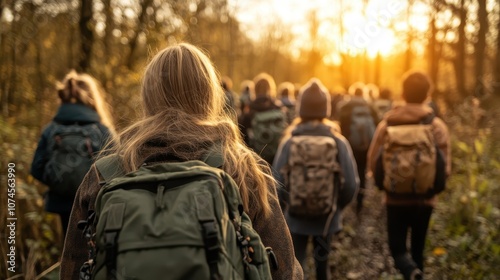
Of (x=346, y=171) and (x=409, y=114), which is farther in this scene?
(x=409, y=114)

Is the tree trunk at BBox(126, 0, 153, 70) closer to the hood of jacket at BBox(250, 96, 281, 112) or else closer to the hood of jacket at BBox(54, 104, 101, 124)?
the hood of jacket at BBox(250, 96, 281, 112)

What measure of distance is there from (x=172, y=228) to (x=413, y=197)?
10.7 ft

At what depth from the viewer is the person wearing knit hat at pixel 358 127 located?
25.5 ft

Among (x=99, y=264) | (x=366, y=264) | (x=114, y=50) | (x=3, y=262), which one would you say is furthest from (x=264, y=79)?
(x=114, y=50)

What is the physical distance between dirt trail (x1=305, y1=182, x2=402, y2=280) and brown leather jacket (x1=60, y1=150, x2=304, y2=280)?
3.08 metres

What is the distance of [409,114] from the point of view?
4.31 meters

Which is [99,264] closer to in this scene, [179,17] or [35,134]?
[35,134]

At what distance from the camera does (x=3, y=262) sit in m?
4.29

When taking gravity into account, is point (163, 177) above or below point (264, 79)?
below

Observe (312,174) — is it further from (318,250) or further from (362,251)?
(362,251)

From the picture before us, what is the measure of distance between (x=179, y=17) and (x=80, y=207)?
958 centimetres

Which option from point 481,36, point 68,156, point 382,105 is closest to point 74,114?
point 68,156

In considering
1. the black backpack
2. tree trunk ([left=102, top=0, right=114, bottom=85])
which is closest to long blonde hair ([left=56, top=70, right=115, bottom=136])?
the black backpack

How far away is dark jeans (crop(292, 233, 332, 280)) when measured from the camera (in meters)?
4.30
